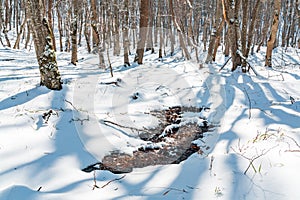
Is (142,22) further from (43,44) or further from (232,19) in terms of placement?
(43,44)

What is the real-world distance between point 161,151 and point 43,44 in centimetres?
302

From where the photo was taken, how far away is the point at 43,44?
17.6 feet

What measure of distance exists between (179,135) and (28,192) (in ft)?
9.21

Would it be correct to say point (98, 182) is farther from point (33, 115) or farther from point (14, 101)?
point (14, 101)

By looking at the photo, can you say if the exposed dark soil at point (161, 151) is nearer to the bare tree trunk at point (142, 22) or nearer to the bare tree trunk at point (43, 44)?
the bare tree trunk at point (43, 44)

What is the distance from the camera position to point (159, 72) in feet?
31.8

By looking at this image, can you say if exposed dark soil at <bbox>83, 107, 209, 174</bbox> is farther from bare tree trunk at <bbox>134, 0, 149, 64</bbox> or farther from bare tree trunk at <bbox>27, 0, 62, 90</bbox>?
bare tree trunk at <bbox>134, 0, 149, 64</bbox>

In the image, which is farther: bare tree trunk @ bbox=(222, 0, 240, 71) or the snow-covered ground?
bare tree trunk @ bbox=(222, 0, 240, 71)

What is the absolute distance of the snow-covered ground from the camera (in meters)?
2.48

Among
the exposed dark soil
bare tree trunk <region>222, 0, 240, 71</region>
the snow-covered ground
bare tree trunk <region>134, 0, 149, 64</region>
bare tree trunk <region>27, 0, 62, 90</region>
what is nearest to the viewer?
the snow-covered ground

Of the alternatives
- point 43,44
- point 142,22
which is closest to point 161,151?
point 43,44

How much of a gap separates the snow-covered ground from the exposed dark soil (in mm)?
A: 166

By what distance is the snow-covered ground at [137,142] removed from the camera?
8.15ft

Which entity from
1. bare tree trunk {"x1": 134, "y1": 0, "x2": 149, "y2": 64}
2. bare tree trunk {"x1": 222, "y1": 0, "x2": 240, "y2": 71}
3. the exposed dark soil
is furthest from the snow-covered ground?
bare tree trunk {"x1": 134, "y1": 0, "x2": 149, "y2": 64}
